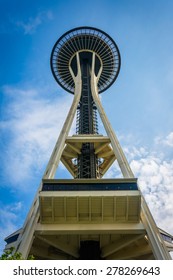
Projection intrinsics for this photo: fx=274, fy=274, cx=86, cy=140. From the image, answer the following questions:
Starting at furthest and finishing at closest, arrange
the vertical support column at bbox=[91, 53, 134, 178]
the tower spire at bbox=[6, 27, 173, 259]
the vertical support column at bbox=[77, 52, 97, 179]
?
the vertical support column at bbox=[77, 52, 97, 179]
the vertical support column at bbox=[91, 53, 134, 178]
the tower spire at bbox=[6, 27, 173, 259]

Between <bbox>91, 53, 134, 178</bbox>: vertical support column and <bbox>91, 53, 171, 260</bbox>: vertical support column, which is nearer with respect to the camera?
<bbox>91, 53, 171, 260</bbox>: vertical support column

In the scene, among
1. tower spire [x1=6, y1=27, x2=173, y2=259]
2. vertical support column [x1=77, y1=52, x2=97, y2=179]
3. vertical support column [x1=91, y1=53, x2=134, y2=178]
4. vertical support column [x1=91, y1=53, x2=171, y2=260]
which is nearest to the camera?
vertical support column [x1=91, y1=53, x2=171, y2=260]

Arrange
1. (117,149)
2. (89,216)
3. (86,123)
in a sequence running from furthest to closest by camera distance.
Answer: (86,123), (117,149), (89,216)

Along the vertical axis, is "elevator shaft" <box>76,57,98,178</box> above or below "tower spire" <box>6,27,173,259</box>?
above

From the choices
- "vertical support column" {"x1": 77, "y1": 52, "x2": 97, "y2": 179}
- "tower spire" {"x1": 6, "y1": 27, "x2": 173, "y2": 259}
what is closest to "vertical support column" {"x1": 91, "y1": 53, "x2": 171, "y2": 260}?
"tower spire" {"x1": 6, "y1": 27, "x2": 173, "y2": 259}

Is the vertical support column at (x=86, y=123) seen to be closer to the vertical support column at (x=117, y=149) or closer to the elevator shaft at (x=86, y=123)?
the elevator shaft at (x=86, y=123)

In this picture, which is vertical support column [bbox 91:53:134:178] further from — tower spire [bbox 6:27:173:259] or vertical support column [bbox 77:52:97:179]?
vertical support column [bbox 77:52:97:179]

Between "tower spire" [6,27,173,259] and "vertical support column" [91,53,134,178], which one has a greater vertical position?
"vertical support column" [91,53,134,178]

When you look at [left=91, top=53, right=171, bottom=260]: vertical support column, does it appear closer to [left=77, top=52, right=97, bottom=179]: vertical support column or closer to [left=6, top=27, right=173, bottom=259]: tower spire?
[left=6, top=27, right=173, bottom=259]: tower spire

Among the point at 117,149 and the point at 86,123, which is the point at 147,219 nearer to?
the point at 117,149

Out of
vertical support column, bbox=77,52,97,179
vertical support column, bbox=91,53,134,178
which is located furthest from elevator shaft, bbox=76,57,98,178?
vertical support column, bbox=91,53,134,178

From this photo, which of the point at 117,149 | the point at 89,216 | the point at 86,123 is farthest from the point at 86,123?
the point at 89,216

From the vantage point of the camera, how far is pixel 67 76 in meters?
66.1

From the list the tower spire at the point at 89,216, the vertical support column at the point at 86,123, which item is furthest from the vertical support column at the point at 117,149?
the vertical support column at the point at 86,123
